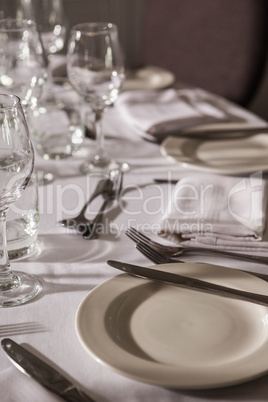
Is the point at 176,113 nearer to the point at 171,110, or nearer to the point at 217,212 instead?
the point at 171,110

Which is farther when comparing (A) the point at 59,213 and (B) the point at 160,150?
(B) the point at 160,150

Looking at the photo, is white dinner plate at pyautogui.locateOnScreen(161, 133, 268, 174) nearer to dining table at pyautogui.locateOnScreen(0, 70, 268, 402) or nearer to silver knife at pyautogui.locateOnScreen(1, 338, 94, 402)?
dining table at pyautogui.locateOnScreen(0, 70, 268, 402)

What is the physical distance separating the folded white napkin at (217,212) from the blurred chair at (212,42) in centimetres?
112

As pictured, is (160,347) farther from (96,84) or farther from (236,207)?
(96,84)

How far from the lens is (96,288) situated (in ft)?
2.31

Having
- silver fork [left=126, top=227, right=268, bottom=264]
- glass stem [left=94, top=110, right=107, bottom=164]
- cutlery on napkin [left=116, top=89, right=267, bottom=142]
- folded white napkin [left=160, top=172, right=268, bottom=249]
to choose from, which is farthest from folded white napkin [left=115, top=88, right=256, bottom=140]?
silver fork [left=126, top=227, right=268, bottom=264]

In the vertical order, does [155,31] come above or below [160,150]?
above

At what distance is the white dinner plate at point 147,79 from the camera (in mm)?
1599

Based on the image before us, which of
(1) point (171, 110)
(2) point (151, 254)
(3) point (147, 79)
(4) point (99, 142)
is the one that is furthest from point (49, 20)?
(2) point (151, 254)

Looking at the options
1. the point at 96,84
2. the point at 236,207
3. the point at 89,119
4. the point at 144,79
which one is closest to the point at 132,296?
the point at 236,207

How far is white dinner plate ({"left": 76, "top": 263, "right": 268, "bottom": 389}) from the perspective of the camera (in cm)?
57

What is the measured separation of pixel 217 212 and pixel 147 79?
833mm

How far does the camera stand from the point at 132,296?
707 millimetres

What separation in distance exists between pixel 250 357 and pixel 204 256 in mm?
251
